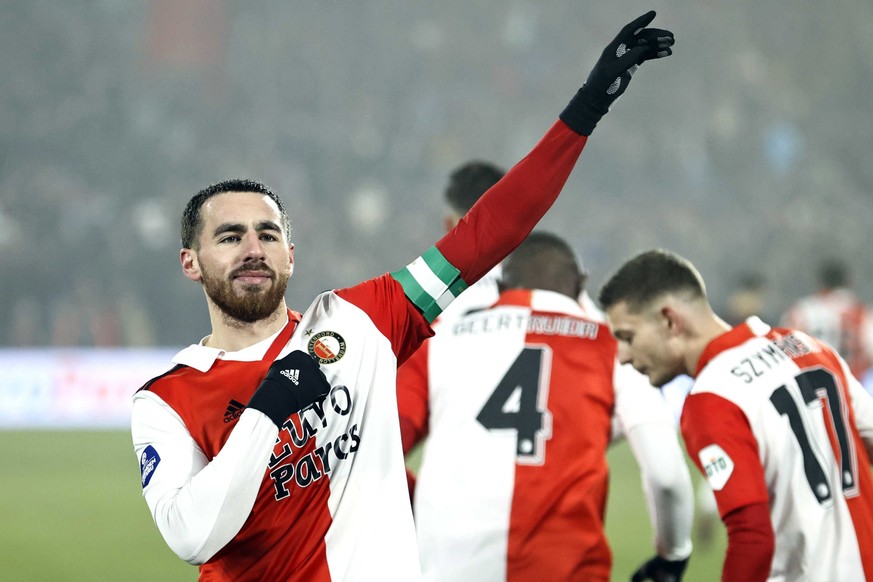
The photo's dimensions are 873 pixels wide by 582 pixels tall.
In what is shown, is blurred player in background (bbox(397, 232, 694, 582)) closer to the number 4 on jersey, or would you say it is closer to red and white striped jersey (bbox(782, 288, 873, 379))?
the number 4 on jersey

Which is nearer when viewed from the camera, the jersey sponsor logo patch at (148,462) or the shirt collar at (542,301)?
the jersey sponsor logo patch at (148,462)

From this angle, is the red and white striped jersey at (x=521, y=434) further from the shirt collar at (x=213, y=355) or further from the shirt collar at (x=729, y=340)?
the shirt collar at (x=213, y=355)

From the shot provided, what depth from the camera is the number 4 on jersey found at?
3.42 metres

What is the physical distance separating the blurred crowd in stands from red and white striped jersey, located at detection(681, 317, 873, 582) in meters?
14.6

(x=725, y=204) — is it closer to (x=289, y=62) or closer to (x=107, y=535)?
(x=289, y=62)

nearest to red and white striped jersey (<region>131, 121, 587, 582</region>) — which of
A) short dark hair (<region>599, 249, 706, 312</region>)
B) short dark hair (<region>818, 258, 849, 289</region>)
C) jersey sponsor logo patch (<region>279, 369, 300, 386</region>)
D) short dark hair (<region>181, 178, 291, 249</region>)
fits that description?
jersey sponsor logo patch (<region>279, 369, 300, 386</region>)

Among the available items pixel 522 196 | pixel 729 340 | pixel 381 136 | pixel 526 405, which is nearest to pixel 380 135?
pixel 381 136

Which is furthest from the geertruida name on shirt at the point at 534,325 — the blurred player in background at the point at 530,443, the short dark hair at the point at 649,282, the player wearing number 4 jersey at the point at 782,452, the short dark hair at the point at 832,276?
the short dark hair at the point at 832,276

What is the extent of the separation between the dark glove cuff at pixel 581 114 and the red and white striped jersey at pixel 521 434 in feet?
3.38

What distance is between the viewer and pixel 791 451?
2.89 meters

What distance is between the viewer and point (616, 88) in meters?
2.60

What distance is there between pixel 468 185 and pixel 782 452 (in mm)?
1969

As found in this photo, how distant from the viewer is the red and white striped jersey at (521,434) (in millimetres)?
3373

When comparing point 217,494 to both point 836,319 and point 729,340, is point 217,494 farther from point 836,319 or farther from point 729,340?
point 836,319
